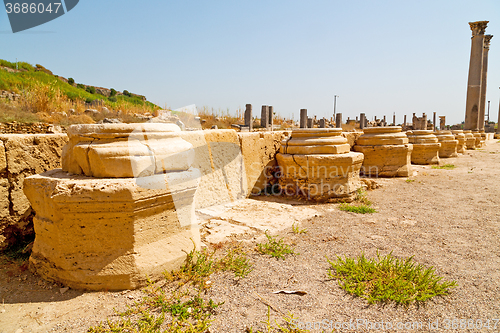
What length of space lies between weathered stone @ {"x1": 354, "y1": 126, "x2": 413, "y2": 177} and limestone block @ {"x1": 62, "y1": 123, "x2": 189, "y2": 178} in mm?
5475

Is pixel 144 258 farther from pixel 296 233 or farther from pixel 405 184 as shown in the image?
pixel 405 184

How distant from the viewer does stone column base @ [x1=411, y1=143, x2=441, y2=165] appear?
8.52 meters

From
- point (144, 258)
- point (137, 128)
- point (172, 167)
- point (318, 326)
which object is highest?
point (137, 128)

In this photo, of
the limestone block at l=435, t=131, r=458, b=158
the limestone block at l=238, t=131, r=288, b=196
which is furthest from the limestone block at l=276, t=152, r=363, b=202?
the limestone block at l=435, t=131, r=458, b=158

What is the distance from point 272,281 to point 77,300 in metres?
1.33

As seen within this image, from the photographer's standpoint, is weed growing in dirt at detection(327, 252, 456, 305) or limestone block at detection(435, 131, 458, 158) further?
limestone block at detection(435, 131, 458, 158)

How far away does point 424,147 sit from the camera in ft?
27.9

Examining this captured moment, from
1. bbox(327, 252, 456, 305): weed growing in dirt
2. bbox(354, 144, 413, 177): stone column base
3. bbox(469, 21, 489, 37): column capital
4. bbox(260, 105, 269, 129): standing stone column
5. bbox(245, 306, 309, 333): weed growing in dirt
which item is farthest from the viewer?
bbox(469, 21, 489, 37): column capital

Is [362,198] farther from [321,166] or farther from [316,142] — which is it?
[316,142]

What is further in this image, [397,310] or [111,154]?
[111,154]

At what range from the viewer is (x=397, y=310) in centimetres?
182

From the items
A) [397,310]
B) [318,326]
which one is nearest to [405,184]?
[397,310]

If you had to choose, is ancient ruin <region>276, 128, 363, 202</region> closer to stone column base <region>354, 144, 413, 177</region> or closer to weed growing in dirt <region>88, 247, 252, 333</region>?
stone column base <region>354, 144, 413, 177</region>

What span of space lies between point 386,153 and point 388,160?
166mm
